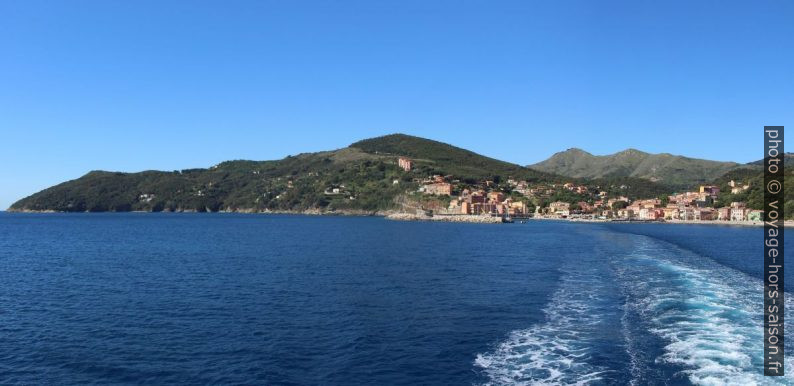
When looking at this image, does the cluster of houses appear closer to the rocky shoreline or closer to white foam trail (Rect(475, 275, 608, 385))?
the rocky shoreline

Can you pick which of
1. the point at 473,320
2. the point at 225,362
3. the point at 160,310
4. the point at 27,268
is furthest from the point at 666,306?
the point at 27,268

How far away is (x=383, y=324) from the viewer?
22.1 meters

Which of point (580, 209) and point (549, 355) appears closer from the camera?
point (549, 355)

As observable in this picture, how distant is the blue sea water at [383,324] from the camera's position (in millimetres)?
16062

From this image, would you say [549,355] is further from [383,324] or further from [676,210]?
[676,210]

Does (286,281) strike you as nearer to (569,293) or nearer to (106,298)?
(106,298)

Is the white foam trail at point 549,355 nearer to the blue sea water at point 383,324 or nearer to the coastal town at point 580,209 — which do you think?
the blue sea water at point 383,324

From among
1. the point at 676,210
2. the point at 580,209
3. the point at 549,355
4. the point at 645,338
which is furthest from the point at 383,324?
the point at 580,209

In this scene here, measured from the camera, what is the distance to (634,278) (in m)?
34.2

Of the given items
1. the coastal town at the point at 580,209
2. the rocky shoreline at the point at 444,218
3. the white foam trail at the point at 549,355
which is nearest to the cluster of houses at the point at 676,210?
the coastal town at the point at 580,209

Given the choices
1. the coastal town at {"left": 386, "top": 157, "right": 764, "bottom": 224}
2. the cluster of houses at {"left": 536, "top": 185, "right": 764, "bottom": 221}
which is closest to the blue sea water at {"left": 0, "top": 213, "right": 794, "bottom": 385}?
the coastal town at {"left": 386, "top": 157, "right": 764, "bottom": 224}

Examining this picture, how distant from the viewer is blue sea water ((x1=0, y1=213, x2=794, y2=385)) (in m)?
16.1

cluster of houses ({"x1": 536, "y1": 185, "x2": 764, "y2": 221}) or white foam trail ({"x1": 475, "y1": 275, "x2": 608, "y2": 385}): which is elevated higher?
cluster of houses ({"x1": 536, "y1": 185, "x2": 764, "y2": 221})

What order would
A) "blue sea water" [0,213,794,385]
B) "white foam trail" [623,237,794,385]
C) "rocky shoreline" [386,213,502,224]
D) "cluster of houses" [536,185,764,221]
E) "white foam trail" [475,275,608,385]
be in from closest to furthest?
"white foam trail" [475,275,608,385] → "white foam trail" [623,237,794,385] → "blue sea water" [0,213,794,385] → "cluster of houses" [536,185,764,221] → "rocky shoreline" [386,213,502,224]
